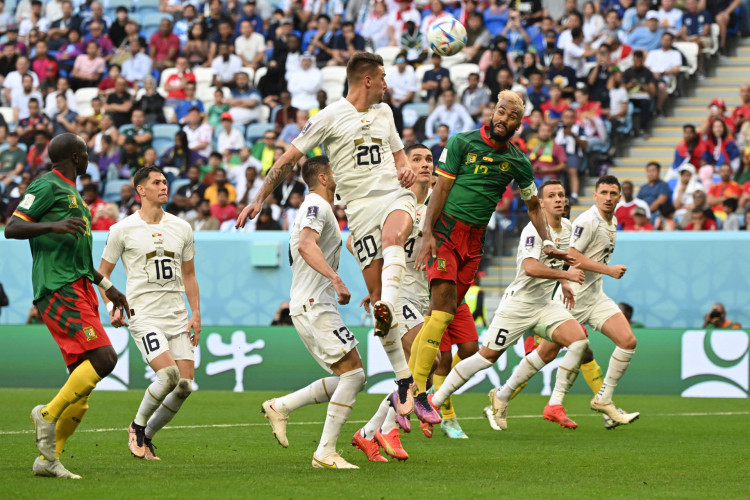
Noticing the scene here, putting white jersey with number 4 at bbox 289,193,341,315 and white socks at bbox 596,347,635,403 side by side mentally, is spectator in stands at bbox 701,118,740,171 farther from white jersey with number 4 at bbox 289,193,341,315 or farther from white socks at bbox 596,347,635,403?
white jersey with number 4 at bbox 289,193,341,315

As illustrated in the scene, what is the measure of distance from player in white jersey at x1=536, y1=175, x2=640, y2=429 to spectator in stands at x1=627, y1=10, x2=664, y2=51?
1130 centimetres

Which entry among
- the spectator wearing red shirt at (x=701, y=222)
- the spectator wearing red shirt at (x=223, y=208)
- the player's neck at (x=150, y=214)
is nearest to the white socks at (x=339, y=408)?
the player's neck at (x=150, y=214)

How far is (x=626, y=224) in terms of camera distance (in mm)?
19172

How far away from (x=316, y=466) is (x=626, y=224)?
36.9 feet

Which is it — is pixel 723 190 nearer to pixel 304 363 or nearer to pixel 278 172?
pixel 304 363

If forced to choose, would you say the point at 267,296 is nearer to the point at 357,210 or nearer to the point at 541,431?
the point at 541,431

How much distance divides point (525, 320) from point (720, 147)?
9.60m

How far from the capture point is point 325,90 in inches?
992

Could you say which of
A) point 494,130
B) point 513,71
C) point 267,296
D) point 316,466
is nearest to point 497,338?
point 494,130

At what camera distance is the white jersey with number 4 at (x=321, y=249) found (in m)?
9.14

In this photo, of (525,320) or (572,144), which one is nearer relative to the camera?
(525,320)

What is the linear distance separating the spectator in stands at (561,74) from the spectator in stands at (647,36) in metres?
1.51

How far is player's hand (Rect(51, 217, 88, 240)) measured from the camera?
806 cm

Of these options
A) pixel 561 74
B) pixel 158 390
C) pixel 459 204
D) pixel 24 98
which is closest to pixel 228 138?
pixel 24 98
